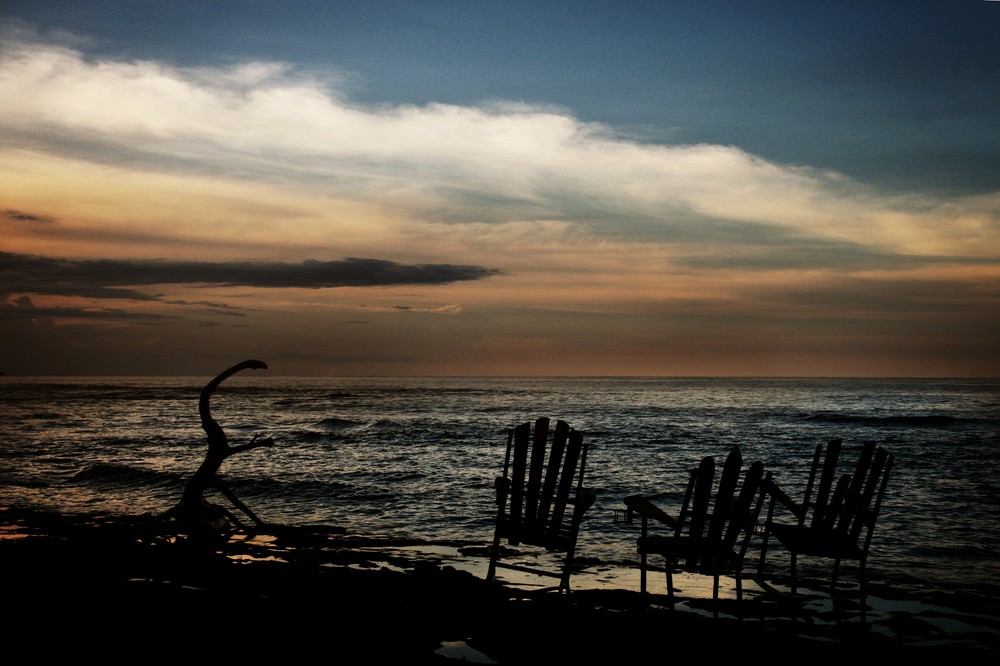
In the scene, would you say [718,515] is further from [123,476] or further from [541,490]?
[123,476]

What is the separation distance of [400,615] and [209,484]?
4.28m

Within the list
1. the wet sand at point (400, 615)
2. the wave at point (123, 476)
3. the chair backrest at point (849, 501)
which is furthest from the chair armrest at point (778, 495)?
the wave at point (123, 476)

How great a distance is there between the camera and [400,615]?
6.45 meters

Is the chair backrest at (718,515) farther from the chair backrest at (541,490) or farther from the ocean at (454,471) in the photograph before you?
the ocean at (454,471)

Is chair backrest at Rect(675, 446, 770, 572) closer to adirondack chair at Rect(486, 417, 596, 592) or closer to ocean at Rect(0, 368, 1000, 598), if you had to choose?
adirondack chair at Rect(486, 417, 596, 592)

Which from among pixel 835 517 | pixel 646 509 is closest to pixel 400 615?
pixel 646 509

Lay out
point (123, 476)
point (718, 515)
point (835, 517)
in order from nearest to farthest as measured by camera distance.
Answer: point (718, 515), point (835, 517), point (123, 476)

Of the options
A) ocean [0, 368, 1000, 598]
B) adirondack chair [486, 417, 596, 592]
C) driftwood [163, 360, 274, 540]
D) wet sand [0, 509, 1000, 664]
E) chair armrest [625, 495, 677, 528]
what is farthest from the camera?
ocean [0, 368, 1000, 598]

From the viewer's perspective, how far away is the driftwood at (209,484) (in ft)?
30.9

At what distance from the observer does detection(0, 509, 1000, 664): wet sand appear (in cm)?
563

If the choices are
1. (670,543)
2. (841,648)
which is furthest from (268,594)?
(841,648)

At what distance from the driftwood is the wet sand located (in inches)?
21.4

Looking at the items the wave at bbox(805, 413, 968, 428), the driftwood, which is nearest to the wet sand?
the driftwood

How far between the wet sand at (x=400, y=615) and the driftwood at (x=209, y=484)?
54 cm
